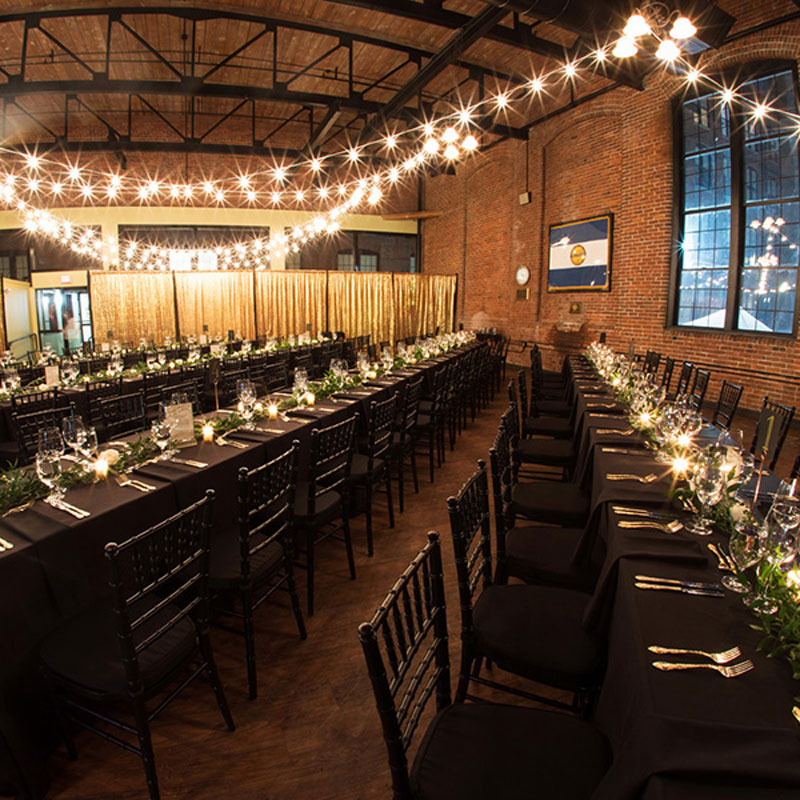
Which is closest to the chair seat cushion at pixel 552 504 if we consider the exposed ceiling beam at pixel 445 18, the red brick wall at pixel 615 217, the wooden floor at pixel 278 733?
the wooden floor at pixel 278 733

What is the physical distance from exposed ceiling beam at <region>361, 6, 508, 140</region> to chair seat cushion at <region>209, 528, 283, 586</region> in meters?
7.06

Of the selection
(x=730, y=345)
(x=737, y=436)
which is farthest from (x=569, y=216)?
(x=737, y=436)

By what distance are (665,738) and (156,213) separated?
16855 millimetres

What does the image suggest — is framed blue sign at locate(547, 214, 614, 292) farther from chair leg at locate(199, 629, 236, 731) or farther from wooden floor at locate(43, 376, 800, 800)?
chair leg at locate(199, 629, 236, 731)

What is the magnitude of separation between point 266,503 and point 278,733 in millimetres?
1024

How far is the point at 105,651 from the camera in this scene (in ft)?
6.62

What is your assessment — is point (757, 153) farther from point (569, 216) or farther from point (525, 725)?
point (525, 725)

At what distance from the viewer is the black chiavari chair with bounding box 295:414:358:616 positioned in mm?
3188

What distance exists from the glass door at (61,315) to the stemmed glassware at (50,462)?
47.4 ft

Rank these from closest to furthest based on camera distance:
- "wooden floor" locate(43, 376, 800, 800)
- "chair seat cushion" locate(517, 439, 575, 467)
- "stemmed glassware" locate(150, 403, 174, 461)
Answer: "wooden floor" locate(43, 376, 800, 800) → "stemmed glassware" locate(150, 403, 174, 461) → "chair seat cushion" locate(517, 439, 575, 467)

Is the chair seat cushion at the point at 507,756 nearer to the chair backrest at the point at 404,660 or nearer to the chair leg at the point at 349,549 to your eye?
the chair backrest at the point at 404,660

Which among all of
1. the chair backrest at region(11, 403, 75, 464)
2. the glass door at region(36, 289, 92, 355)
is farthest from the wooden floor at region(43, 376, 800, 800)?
the glass door at region(36, 289, 92, 355)

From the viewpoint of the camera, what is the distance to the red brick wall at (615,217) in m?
7.89

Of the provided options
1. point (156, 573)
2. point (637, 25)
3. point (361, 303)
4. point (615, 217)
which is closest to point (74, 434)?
point (156, 573)
